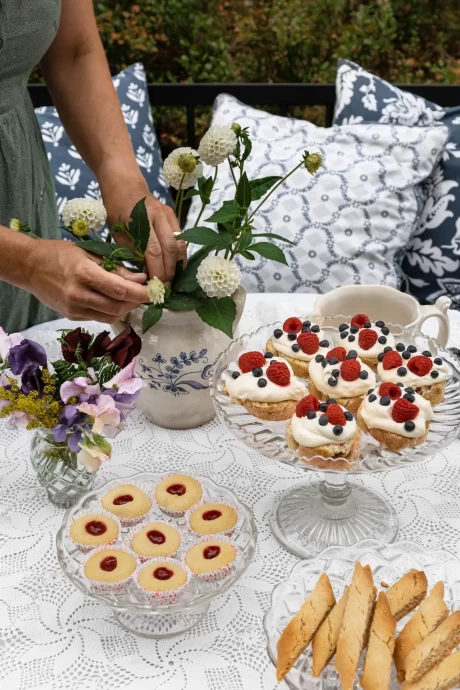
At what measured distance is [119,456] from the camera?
1.13 meters

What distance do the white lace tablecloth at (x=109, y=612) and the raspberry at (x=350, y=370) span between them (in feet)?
0.56

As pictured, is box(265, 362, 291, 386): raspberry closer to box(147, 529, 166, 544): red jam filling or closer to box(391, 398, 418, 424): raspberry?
box(391, 398, 418, 424): raspberry

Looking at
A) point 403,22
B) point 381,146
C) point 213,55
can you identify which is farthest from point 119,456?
Result: point 403,22

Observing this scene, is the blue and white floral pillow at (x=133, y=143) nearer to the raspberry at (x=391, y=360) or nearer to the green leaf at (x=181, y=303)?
the green leaf at (x=181, y=303)

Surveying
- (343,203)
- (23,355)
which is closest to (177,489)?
(23,355)

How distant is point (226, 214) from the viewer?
100cm

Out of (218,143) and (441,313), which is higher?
(218,143)

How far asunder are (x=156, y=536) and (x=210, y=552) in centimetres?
7

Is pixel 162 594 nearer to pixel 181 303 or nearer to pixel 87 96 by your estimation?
pixel 181 303

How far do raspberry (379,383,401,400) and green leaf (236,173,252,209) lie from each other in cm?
31

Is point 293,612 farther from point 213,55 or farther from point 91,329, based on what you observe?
point 213,55

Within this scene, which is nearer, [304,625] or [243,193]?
[304,625]

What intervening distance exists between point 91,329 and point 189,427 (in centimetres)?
33

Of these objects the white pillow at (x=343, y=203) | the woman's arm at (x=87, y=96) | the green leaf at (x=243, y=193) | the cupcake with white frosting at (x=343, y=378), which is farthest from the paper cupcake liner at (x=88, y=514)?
the white pillow at (x=343, y=203)
